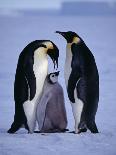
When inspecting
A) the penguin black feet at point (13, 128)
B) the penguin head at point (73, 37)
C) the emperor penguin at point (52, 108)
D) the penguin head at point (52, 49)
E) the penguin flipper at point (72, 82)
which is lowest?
the penguin black feet at point (13, 128)

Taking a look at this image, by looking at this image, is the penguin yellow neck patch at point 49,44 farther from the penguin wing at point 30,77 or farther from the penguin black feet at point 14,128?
the penguin black feet at point 14,128

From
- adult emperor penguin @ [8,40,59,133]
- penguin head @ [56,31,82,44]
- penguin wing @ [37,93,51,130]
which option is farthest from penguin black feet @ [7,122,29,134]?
penguin head @ [56,31,82,44]

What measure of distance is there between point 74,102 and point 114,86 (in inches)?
85.3

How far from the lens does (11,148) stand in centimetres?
383

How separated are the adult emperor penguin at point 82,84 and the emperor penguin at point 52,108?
9 cm

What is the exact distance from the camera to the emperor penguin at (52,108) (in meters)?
4.18

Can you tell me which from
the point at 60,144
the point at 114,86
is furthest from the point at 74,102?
the point at 114,86

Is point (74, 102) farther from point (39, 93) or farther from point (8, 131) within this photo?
point (8, 131)

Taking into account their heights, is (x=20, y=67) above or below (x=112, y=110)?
above

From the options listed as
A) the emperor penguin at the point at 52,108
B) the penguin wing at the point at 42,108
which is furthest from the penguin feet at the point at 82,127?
the penguin wing at the point at 42,108

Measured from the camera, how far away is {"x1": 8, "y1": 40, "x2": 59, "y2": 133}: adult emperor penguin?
4.20 metres

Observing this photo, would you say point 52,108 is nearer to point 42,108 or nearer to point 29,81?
point 42,108

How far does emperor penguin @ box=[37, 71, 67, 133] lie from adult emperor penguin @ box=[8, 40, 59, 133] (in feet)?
Result: 0.21

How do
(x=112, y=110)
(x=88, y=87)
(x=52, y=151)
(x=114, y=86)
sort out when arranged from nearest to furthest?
(x=52, y=151)
(x=88, y=87)
(x=112, y=110)
(x=114, y=86)
